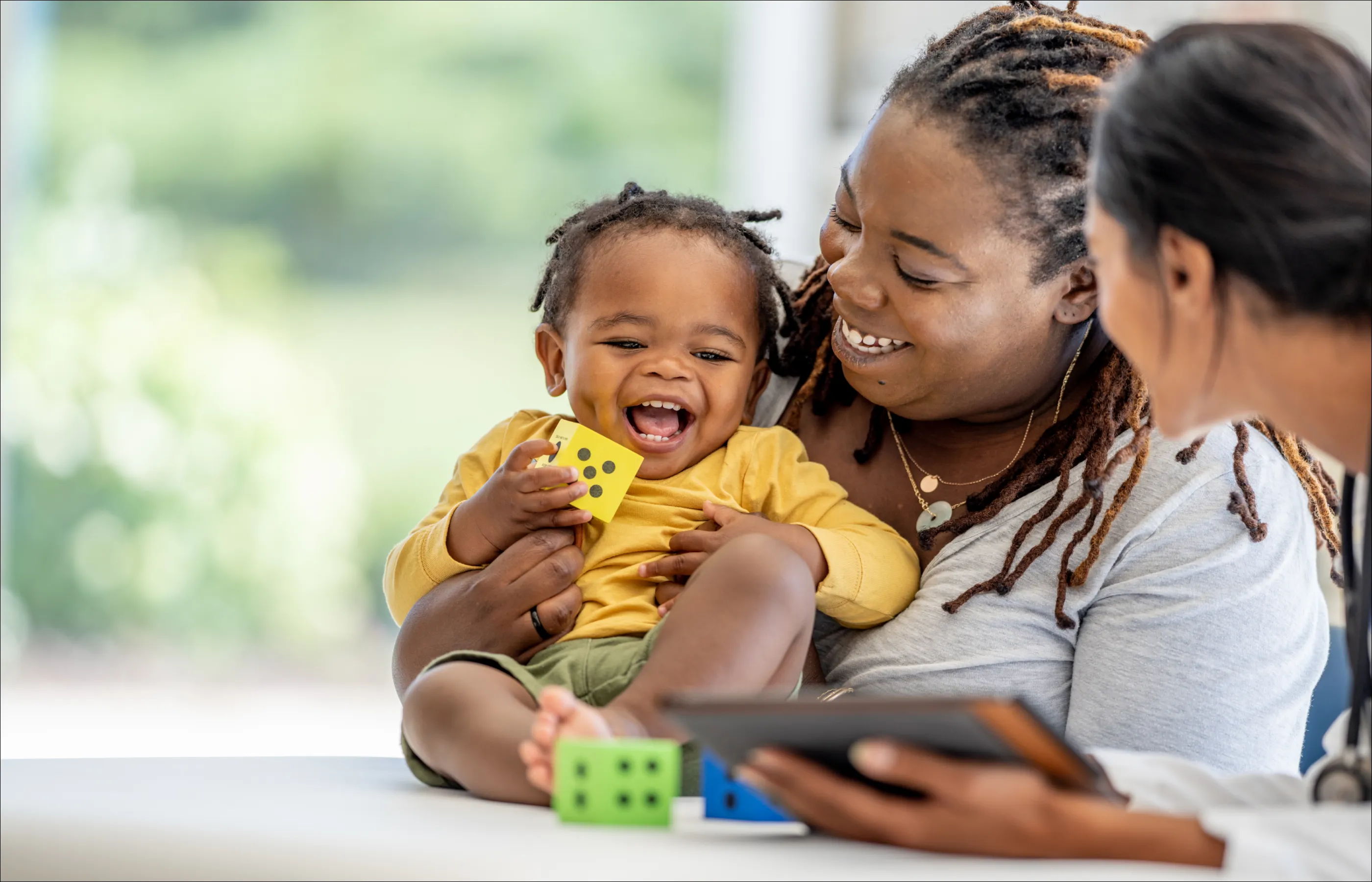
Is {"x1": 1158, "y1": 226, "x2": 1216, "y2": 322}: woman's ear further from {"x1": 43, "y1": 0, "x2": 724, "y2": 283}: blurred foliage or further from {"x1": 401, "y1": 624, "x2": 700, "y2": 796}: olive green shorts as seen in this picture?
{"x1": 43, "y1": 0, "x2": 724, "y2": 283}: blurred foliage

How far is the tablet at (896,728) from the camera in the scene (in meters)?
1.02

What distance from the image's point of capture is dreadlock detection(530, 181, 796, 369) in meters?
1.94

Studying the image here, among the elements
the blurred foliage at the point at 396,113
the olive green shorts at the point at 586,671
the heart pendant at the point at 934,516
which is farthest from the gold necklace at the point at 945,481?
the blurred foliage at the point at 396,113

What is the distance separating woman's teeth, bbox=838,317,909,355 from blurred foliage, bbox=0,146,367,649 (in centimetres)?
327

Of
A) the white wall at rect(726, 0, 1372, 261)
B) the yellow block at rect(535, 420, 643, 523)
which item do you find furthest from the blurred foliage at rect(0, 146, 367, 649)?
the yellow block at rect(535, 420, 643, 523)

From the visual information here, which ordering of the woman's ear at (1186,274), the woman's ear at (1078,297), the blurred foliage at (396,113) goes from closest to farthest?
the woman's ear at (1186,274)
the woman's ear at (1078,297)
the blurred foliage at (396,113)

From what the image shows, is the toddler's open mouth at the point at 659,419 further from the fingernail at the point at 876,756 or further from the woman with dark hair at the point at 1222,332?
the fingernail at the point at 876,756

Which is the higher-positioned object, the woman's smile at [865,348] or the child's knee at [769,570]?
the woman's smile at [865,348]

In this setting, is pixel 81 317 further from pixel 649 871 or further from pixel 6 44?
pixel 649 871

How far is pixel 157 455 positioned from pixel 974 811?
13.0 ft

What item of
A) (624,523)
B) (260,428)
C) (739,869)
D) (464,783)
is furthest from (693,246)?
(260,428)

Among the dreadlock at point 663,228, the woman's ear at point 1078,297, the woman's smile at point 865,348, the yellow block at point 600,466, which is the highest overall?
the dreadlock at point 663,228

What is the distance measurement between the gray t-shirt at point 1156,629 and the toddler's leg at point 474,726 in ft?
1.60

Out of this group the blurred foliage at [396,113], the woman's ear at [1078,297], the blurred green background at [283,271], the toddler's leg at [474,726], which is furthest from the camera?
the blurred foliage at [396,113]
